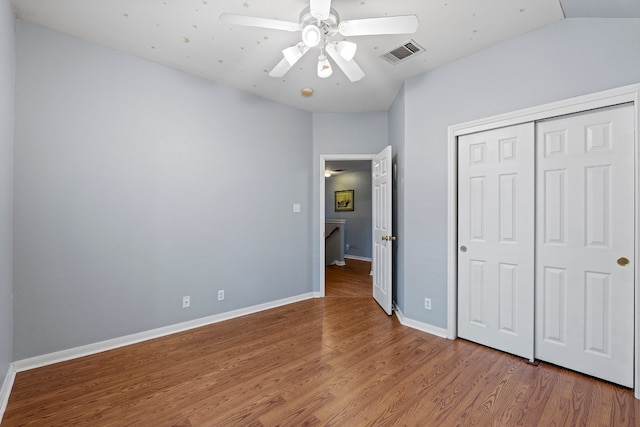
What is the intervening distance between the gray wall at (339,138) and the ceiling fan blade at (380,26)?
235 cm

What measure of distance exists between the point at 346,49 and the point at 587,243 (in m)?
2.25

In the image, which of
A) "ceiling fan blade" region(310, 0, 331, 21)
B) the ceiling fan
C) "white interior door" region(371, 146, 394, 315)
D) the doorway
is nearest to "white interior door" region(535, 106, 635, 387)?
"white interior door" region(371, 146, 394, 315)

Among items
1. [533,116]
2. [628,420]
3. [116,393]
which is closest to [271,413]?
[116,393]

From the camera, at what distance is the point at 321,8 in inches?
65.9

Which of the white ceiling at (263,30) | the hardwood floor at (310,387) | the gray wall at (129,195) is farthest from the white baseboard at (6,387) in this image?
the white ceiling at (263,30)

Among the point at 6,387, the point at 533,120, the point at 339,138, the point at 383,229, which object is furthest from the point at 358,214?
the point at 6,387

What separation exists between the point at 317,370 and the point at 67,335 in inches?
81.1

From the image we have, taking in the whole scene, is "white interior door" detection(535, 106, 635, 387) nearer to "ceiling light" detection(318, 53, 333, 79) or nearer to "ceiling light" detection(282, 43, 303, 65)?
"ceiling light" detection(318, 53, 333, 79)

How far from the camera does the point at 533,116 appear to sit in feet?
7.57

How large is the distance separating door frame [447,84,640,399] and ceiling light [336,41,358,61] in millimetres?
1346

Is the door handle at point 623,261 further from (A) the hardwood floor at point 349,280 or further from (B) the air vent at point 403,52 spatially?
(A) the hardwood floor at point 349,280

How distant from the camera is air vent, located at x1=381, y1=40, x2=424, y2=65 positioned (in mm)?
2486

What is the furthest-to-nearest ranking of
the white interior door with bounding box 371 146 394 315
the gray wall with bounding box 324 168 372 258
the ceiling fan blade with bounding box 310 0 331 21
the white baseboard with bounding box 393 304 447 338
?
1. the gray wall with bounding box 324 168 372 258
2. the white interior door with bounding box 371 146 394 315
3. the white baseboard with bounding box 393 304 447 338
4. the ceiling fan blade with bounding box 310 0 331 21

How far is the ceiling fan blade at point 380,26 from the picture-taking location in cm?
168
